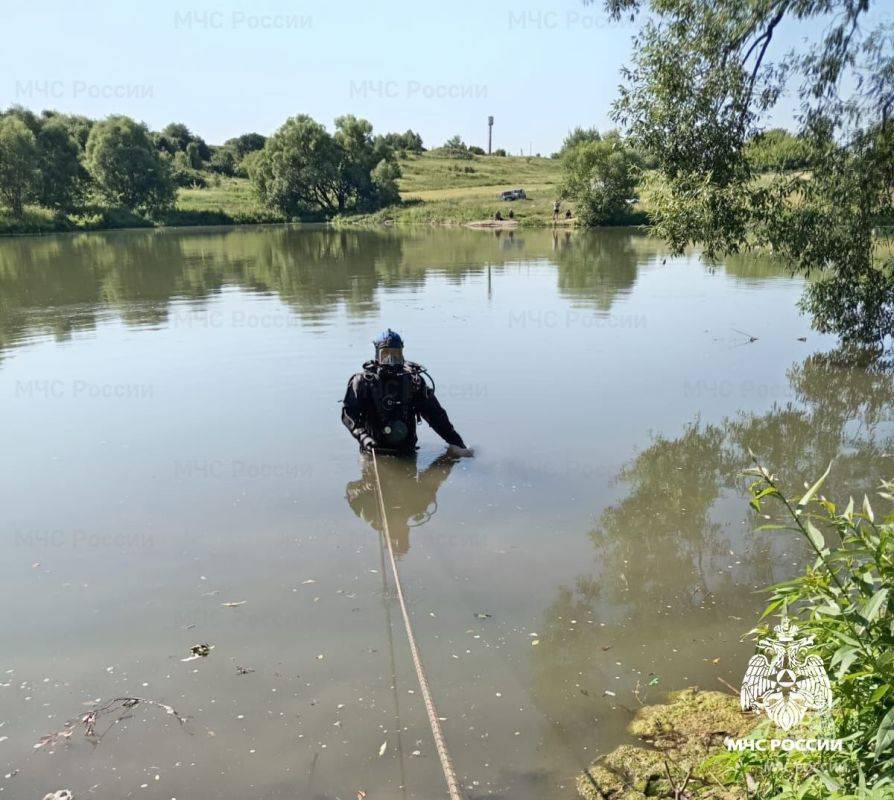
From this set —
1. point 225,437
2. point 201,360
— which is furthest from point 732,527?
point 201,360

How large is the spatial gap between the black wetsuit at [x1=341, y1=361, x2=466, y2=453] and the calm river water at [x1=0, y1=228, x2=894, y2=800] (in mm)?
379

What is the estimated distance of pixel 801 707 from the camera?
8.97ft

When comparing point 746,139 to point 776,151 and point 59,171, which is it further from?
point 59,171

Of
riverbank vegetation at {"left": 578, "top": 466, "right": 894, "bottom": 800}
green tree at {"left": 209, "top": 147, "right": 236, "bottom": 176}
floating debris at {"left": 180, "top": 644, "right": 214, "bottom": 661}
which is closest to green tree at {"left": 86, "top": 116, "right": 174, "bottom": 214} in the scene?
green tree at {"left": 209, "top": 147, "right": 236, "bottom": 176}

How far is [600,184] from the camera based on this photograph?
57938mm

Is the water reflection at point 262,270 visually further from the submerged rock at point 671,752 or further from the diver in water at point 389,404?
the submerged rock at point 671,752

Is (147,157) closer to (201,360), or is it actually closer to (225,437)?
(201,360)

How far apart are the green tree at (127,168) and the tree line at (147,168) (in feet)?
0.32

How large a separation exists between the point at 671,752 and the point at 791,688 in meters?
1.07

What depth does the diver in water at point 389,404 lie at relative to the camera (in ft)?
26.0

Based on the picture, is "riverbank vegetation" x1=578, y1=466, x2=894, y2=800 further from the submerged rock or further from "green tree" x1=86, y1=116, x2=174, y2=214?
"green tree" x1=86, y1=116, x2=174, y2=214

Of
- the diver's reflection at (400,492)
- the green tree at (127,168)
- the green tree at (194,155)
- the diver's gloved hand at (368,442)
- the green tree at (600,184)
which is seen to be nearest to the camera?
the diver's reflection at (400,492)

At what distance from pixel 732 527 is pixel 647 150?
23.6 feet

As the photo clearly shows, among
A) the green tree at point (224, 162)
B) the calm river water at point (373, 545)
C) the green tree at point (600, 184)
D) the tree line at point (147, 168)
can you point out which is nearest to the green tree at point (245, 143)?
the green tree at point (224, 162)
